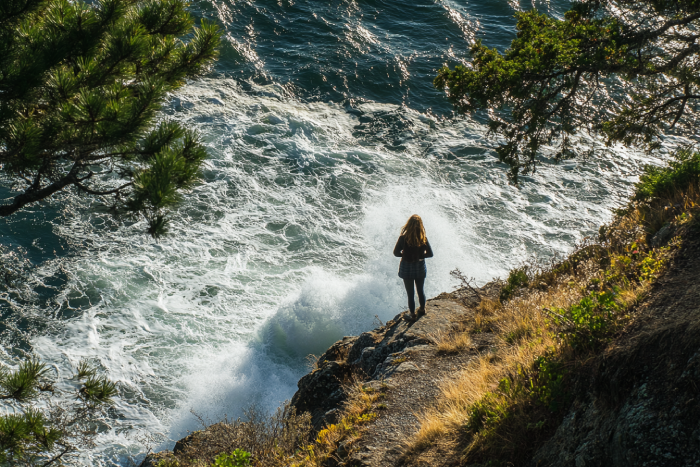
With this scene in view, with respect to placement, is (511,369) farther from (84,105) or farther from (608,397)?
(84,105)

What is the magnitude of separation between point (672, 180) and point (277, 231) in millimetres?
9667

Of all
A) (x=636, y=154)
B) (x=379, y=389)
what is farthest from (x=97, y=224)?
(x=636, y=154)

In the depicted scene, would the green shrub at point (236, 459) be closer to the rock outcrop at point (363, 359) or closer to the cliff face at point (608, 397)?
the cliff face at point (608, 397)

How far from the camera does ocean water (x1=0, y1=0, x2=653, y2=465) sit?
393 inches

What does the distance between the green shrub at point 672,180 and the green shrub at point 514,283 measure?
274cm

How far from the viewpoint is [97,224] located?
44.0 ft

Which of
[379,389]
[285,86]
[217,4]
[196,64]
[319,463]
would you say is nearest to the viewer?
[319,463]

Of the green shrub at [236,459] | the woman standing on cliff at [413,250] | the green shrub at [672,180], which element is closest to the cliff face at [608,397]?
the green shrub at [236,459]

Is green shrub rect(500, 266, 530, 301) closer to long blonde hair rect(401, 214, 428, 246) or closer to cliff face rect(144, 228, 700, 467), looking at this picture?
cliff face rect(144, 228, 700, 467)

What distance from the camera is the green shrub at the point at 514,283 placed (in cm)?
872

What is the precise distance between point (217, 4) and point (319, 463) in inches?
968

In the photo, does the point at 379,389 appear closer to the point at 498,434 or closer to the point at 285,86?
the point at 498,434

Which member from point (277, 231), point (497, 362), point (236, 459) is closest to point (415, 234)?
point (497, 362)

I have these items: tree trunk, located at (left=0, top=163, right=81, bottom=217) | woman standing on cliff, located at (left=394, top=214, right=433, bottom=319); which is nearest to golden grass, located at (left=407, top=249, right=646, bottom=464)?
woman standing on cliff, located at (left=394, top=214, right=433, bottom=319)
